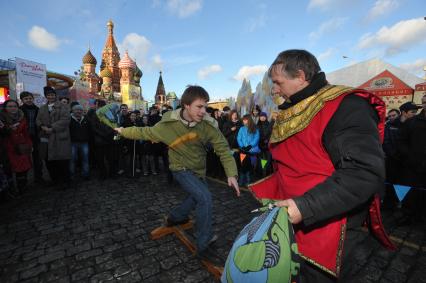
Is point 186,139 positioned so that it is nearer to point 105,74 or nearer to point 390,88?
point 390,88

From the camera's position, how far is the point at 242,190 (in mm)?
6531

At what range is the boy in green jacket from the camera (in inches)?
123

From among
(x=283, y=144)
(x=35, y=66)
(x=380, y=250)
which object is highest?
(x=35, y=66)

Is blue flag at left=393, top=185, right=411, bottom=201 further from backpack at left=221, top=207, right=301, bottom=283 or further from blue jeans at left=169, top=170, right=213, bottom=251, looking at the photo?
backpack at left=221, top=207, right=301, bottom=283

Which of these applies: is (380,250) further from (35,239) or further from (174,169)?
(35,239)

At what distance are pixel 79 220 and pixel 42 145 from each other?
10.1 ft

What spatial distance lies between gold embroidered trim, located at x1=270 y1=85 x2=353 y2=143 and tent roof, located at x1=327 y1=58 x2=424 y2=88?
22558 millimetres

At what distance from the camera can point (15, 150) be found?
575 centimetres

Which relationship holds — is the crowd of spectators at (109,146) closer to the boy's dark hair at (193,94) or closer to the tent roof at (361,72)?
the boy's dark hair at (193,94)

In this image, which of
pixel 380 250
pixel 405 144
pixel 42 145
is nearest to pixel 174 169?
pixel 380 250

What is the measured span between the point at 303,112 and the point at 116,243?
3.47m

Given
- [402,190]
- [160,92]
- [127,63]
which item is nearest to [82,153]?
[402,190]

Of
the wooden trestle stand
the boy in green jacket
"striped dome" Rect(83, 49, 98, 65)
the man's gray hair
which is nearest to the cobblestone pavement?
the wooden trestle stand

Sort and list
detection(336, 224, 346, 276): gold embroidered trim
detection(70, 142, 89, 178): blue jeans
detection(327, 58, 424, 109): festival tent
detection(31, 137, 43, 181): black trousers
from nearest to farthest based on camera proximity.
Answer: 1. detection(336, 224, 346, 276): gold embroidered trim
2. detection(31, 137, 43, 181): black trousers
3. detection(70, 142, 89, 178): blue jeans
4. detection(327, 58, 424, 109): festival tent
